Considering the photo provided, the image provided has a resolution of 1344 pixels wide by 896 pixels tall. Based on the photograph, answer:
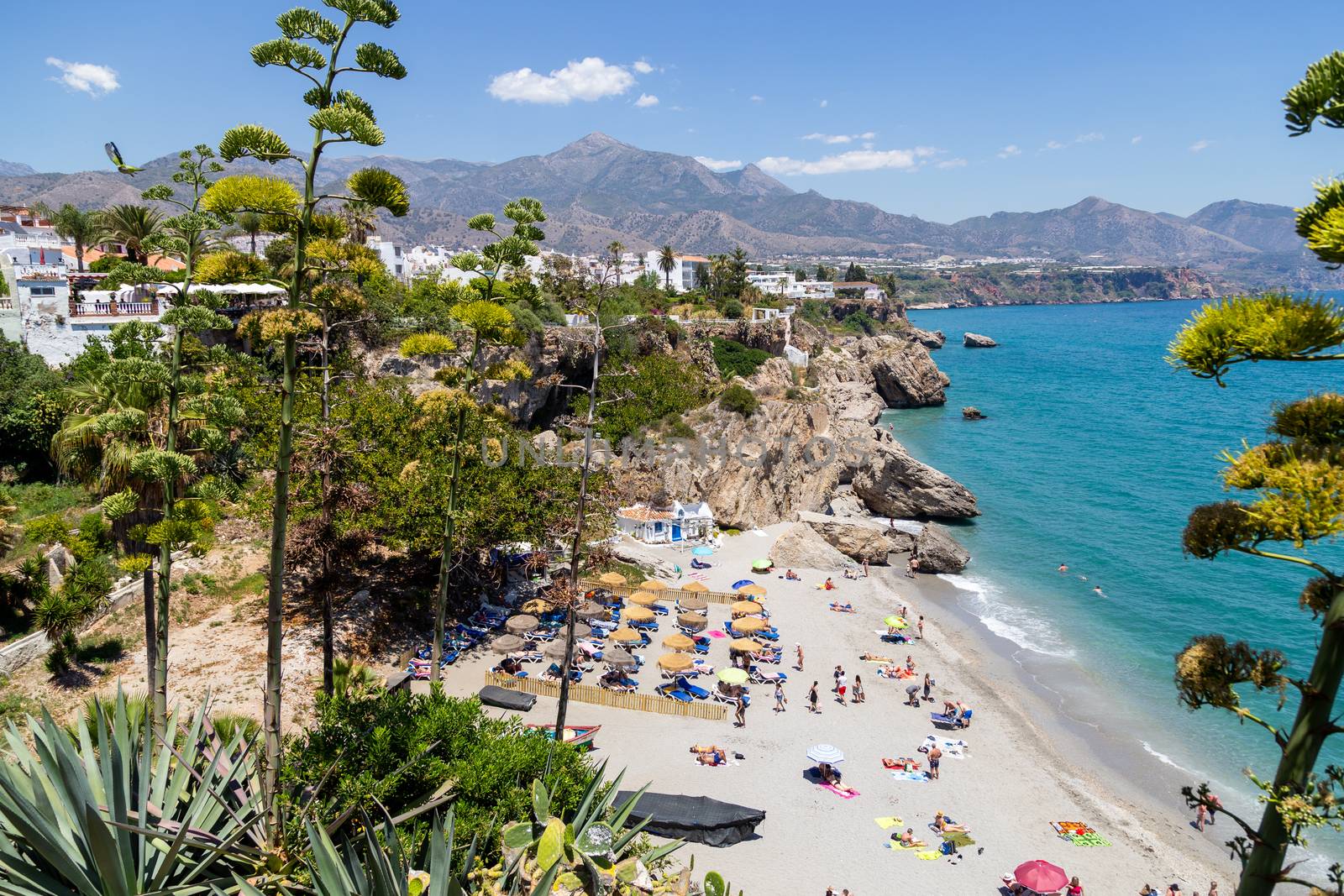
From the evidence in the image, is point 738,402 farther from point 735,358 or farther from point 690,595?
point 735,358

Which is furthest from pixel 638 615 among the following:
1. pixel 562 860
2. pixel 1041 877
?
pixel 562 860

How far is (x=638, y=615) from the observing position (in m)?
23.2

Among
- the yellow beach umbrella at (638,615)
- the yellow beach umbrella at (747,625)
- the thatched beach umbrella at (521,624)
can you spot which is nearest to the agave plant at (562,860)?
the thatched beach umbrella at (521,624)

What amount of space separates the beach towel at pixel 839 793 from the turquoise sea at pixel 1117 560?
927cm

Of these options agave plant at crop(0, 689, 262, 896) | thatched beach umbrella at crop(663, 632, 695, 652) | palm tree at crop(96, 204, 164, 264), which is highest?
palm tree at crop(96, 204, 164, 264)

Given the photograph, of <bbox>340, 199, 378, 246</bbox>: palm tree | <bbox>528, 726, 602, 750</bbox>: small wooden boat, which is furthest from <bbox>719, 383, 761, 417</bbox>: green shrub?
<bbox>528, 726, 602, 750</bbox>: small wooden boat

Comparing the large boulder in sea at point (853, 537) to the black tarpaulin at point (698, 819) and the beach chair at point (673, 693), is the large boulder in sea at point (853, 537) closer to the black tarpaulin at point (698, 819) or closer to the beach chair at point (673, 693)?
the beach chair at point (673, 693)

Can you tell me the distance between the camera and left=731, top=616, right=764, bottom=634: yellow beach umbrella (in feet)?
76.2

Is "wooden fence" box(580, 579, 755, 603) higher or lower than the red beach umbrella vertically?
higher

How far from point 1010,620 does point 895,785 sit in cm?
1417

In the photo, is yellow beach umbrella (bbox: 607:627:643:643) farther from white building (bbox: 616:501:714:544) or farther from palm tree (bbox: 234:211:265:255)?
palm tree (bbox: 234:211:265:255)

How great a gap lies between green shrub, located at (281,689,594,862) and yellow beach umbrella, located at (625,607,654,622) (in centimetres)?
1371

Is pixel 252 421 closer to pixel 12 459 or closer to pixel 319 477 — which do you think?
pixel 12 459

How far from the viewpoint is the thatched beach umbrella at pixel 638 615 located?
23094 mm
